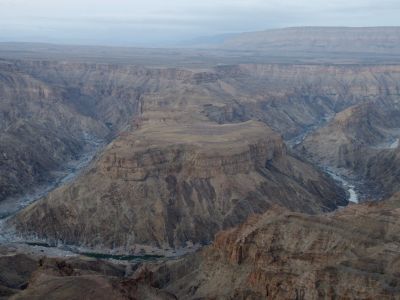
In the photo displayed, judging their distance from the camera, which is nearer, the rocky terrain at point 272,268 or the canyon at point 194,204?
the rocky terrain at point 272,268

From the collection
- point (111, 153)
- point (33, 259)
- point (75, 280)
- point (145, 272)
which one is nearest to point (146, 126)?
point (111, 153)

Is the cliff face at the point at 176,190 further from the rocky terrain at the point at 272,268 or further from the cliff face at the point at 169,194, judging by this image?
the rocky terrain at the point at 272,268

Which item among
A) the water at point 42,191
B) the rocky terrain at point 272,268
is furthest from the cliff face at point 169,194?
the rocky terrain at point 272,268

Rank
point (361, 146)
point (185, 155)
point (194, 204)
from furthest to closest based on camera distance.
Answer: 1. point (361, 146)
2. point (185, 155)
3. point (194, 204)

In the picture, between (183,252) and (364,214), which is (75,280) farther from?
(183,252)

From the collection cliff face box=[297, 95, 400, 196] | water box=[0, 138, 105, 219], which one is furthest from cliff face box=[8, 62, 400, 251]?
cliff face box=[297, 95, 400, 196]

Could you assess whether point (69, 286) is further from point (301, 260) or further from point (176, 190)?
point (176, 190)

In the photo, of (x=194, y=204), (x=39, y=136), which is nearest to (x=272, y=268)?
(x=194, y=204)
